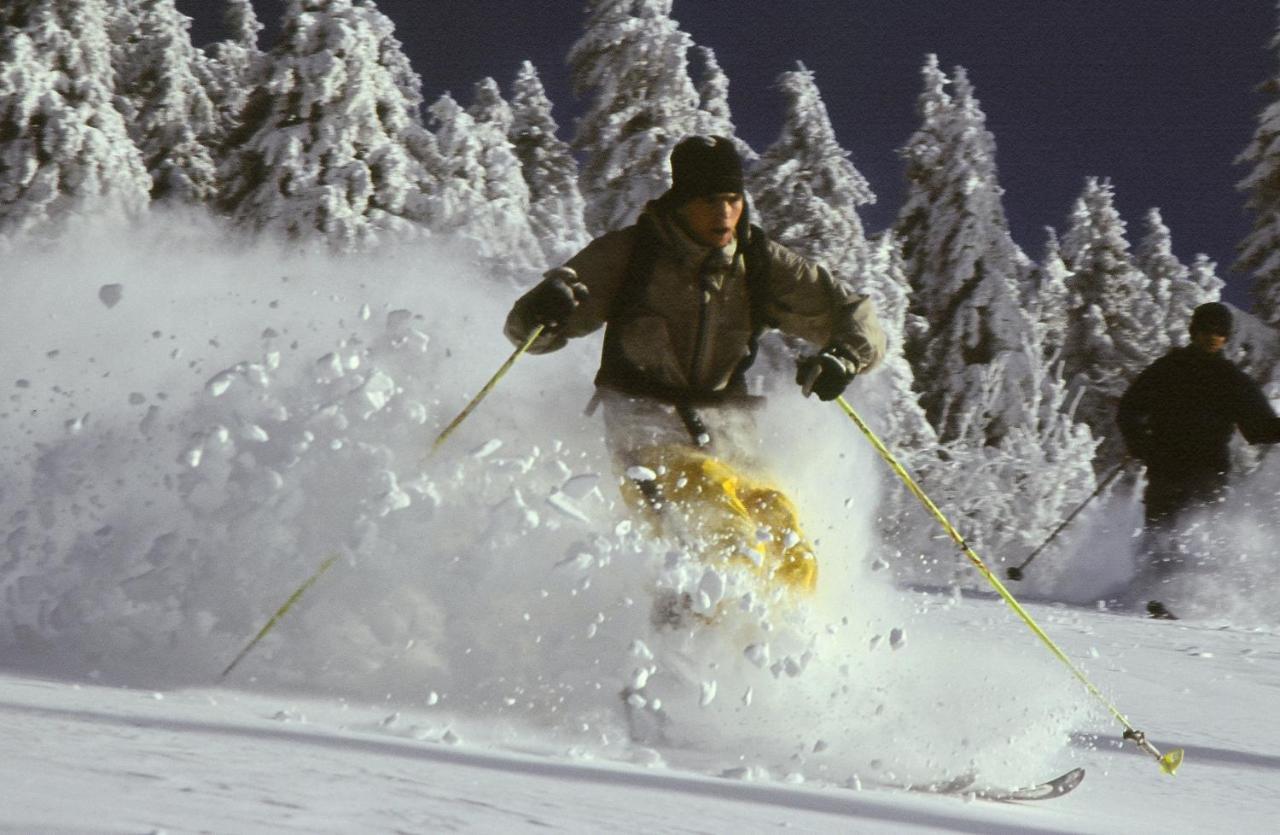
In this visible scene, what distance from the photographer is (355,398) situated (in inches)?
194

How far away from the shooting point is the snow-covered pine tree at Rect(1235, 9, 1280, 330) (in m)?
20.3

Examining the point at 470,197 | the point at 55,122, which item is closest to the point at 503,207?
the point at 470,197

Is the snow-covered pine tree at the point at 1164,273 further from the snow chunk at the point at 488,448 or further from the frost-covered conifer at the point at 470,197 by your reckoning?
the snow chunk at the point at 488,448

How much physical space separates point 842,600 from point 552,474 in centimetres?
145

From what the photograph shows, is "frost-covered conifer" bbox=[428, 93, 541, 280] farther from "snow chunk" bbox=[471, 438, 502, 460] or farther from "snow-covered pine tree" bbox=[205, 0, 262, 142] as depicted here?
"snow chunk" bbox=[471, 438, 502, 460]

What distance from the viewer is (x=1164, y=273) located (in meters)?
44.2

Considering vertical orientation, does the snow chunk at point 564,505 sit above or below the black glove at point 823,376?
below

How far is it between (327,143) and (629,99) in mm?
5331

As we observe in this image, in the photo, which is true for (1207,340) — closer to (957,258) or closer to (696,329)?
(696,329)

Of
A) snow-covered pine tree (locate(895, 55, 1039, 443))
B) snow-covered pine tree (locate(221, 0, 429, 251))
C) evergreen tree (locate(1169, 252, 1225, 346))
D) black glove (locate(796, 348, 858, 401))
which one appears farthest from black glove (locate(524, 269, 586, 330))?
evergreen tree (locate(1169, 252, 1225, 346))

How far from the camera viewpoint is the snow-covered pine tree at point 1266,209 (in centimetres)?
2030

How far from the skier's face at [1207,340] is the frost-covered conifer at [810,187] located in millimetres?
13213

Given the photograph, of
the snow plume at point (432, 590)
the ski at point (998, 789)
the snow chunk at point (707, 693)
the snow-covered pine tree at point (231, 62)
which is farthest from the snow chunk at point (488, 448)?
the snow-covered pine tree at point (231, 62)

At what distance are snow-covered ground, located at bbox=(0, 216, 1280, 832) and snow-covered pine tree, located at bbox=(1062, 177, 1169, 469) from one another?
106ft
